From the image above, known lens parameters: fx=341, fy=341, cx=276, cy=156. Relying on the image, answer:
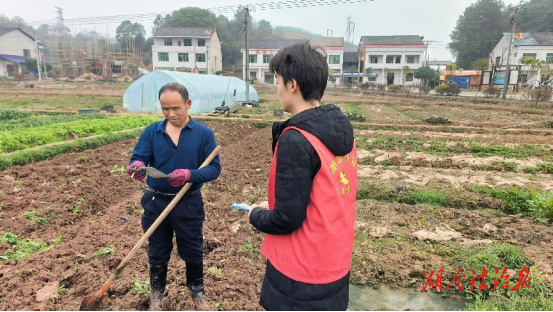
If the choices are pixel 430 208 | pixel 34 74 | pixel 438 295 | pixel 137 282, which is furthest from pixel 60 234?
pixel 34 74

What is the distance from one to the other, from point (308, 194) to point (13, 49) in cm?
6622

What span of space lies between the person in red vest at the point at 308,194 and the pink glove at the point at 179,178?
0.80 metres

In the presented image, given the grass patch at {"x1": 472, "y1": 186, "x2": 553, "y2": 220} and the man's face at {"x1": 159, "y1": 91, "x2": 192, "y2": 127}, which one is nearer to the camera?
the man's face at {"x1": 159, "y1": 91, "x2": 192, "y2": 127}

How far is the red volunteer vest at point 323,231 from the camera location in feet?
5.00

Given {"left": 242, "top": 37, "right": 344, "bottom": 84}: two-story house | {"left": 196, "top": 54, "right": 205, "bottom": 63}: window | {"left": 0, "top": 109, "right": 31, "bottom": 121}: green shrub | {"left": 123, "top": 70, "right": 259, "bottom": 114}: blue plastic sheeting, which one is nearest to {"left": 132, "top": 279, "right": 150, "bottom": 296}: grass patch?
{"left": 123, "top": 70, "right": 259, "bottom": 114}: blue plastic sheeting

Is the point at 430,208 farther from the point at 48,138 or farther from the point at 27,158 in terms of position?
the point at 48,138

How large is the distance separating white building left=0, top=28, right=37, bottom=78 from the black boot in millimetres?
57748

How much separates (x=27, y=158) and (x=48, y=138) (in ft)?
5.57

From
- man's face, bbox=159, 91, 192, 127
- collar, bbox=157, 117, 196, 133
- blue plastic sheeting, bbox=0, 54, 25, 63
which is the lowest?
collar, bbox=157, 117, 196, 133

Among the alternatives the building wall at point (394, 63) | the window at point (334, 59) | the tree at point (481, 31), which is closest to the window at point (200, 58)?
the window at point (334, 59)

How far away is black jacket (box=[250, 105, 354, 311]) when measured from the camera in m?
1.47

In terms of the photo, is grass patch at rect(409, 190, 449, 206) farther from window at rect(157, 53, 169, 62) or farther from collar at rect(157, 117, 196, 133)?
window at rect(157, 53, 169, 62)

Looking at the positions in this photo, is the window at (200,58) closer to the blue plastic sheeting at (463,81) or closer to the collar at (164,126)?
the blue plastic sheeting at (463,81)

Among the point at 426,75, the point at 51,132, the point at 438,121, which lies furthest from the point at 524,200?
the point at 426,75
